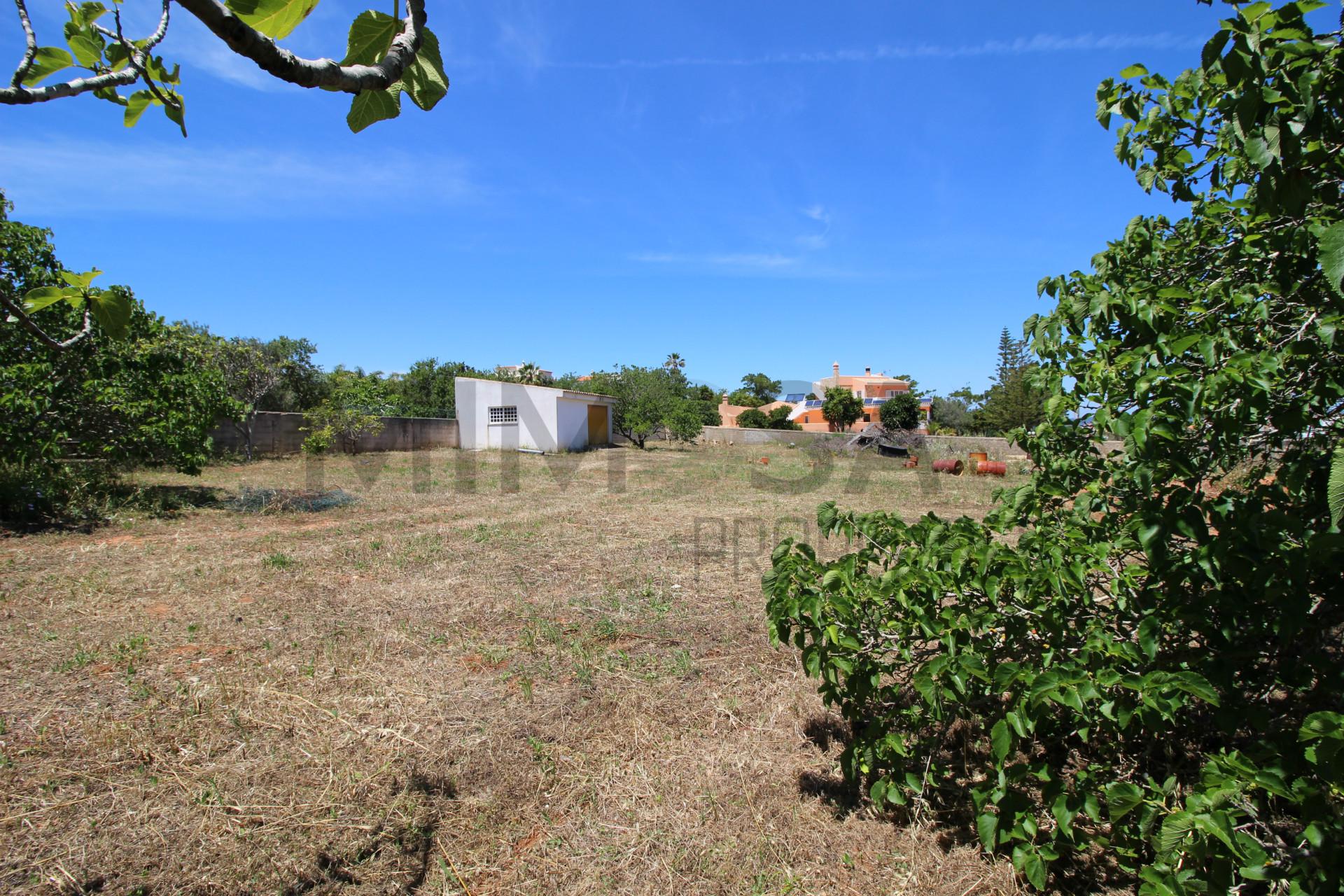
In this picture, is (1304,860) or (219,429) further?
(219,429)

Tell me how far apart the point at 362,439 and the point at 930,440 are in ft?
62.1

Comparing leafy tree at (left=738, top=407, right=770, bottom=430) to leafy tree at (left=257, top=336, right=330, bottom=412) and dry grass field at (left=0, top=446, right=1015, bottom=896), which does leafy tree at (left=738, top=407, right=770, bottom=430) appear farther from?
dry grass field at (left=0, top=446, right=1015, bottom=896)

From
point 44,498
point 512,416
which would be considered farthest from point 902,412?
point 44,498

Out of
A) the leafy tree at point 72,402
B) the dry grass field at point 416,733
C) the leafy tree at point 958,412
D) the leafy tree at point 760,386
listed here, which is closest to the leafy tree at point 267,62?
the dry grass field at point 416,733

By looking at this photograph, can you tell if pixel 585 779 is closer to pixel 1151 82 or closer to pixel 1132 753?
pixel 1132 753

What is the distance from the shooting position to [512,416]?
70.3 ft

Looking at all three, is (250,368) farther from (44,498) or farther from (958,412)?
(958,412)

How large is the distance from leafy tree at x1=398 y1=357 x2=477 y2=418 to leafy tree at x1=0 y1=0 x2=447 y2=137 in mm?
29504

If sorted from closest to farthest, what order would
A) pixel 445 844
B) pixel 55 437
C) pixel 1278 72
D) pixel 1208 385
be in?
pixel 1278 72 < pixel 1208 385 < pixel 445 844 < pixel 55 437

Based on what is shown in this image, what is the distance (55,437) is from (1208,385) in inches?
403

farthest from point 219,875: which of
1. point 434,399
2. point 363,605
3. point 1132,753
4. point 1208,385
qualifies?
point 434,399

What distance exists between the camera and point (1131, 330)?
2.06m

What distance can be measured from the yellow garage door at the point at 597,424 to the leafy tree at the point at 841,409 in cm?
1932

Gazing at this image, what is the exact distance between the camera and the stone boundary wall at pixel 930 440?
2172cm
